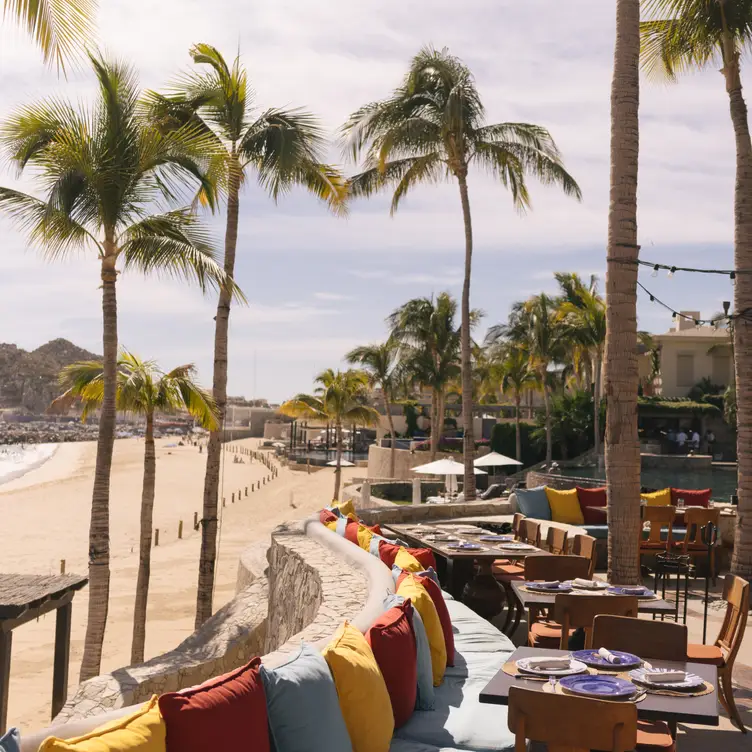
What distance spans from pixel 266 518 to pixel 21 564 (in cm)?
1229

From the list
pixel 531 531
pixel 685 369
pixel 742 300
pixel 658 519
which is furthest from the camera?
pixel 685 369

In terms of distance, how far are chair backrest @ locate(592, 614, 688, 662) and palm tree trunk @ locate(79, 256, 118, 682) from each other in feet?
27.5

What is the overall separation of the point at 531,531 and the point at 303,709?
27.4 ft

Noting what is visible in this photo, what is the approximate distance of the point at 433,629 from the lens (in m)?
5.70

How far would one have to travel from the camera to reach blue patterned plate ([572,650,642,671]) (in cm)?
459

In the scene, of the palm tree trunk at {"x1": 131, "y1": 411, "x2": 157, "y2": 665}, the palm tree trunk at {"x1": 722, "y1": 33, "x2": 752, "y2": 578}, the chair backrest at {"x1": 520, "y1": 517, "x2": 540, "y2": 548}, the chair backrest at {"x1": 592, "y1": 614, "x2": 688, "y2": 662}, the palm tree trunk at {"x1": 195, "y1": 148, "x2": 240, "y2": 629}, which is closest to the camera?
the chair backrest at {"x1": 592, "y1": 614, "x2": 688, "y2": 662}

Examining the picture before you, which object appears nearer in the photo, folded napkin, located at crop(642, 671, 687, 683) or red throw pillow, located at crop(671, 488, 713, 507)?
folded napkin, located at crop(642, 671, 687, 683)

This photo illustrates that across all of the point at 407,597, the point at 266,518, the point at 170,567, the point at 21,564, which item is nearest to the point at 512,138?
the point at 170,567

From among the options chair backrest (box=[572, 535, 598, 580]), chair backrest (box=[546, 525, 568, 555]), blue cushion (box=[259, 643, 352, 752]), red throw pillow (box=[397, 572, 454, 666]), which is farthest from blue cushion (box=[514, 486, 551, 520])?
blue cushion (box=[259, 643, 352, 752])

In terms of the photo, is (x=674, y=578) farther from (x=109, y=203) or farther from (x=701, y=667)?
(x=109, y=203)

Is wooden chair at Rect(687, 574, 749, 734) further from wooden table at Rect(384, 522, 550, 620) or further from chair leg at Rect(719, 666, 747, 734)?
wooden table at Rect(384, 522, 550, 620)

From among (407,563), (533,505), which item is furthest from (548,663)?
(533,505)

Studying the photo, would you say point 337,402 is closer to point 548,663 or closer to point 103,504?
point 103,504

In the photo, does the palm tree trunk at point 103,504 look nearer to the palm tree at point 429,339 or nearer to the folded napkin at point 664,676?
the folded napkin at point 664,676
